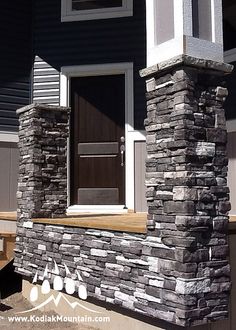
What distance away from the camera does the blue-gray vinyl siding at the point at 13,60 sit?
7914 millimetres

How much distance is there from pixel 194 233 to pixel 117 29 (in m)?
4.99

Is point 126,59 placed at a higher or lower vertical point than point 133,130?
higher

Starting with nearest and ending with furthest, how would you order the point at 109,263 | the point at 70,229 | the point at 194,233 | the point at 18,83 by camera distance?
the point at 194,233 < the point at 109,263 < the point at 70,229 < the point at 18,83

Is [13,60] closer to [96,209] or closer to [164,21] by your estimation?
[96,209]

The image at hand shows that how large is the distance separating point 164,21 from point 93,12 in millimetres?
4037

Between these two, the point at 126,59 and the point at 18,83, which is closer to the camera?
the point at 126,59

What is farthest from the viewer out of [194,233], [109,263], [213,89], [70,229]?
[70,229]

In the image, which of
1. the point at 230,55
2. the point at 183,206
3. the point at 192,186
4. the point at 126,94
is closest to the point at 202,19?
the point at 192,186

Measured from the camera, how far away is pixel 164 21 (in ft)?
13.1

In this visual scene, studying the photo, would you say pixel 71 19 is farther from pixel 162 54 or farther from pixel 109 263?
pixel 109 263

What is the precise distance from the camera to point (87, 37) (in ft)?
25.4

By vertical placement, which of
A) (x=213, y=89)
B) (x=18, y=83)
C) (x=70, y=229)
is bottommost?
(x=70, y=229)

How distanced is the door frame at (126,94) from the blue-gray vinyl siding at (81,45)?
0.08 metres

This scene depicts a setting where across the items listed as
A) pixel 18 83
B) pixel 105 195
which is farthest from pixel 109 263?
pixel 18 83
